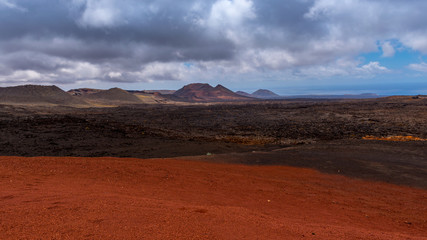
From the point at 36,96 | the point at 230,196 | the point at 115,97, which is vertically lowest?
the point at 230,196

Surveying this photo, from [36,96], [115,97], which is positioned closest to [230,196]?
[36,96]

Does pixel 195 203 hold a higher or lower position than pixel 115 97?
lower

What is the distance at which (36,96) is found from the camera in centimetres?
9469

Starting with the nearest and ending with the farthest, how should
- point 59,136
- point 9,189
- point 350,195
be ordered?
point 9,189 < point 350,195 < point 59,136

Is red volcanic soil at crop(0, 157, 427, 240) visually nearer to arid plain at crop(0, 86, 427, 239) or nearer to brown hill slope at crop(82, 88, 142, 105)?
arid plain at crop(0, 86, 427, 239)

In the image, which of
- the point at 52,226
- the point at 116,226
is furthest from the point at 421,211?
the point at 52,226

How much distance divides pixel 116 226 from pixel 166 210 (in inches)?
42.2

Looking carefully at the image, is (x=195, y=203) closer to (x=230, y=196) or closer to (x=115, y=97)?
(x=230, y=196)

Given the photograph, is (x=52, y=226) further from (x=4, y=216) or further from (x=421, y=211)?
(x=421, y=211)

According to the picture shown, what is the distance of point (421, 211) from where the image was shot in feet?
22.6

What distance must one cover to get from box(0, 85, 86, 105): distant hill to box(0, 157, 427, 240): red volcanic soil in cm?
9333

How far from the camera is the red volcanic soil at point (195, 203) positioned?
Result: 4.02 meters

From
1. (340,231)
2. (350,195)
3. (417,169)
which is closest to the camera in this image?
(340,231)

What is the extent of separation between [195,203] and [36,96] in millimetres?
108403
